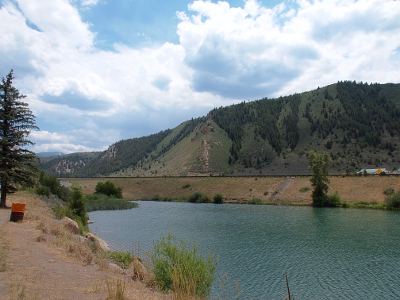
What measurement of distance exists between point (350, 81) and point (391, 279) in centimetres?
18431

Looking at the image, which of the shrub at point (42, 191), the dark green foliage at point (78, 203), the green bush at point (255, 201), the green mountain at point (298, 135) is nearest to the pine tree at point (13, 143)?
the dark green foliage at point (78, 203)

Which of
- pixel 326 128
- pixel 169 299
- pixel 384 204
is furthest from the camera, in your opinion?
pixel 326 128

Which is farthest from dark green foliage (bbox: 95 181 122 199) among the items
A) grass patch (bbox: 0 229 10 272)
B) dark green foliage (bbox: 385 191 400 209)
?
grass patch (bbox: 0 229 10 272)

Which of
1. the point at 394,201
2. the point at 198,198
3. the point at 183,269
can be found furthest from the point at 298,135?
the point at 183,269

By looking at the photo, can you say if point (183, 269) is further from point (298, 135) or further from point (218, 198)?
point (298, 135)

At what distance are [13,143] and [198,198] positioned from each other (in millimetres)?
59264

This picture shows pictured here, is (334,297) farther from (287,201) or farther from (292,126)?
(292,126)

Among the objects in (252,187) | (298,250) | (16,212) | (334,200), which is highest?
(252,187)

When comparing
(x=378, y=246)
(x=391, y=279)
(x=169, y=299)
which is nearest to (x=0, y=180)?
(x=169, y=299)

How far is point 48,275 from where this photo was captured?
10609 mm

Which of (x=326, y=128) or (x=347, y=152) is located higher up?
(x=326, y=128)

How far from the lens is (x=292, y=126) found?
150250 millimetres

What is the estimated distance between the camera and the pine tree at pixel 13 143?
27.4m

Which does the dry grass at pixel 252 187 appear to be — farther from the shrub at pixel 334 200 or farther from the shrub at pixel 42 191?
the shrub at pixel 42 191
